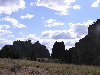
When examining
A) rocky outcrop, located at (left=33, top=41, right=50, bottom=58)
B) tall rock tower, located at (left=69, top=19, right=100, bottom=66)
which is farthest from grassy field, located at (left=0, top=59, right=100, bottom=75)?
rocky outcrop, located at (left=33, top=41, right=50, bottom=58)

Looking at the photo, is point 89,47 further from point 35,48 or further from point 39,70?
point 35,48

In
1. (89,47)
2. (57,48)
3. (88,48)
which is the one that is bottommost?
(88,48)

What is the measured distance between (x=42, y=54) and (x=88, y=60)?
11010 cm

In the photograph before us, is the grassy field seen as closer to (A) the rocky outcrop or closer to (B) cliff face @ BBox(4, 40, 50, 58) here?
(B) cliff face @ BBox(4, 40, 50, 58)

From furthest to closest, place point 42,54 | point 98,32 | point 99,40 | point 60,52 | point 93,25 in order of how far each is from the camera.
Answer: point 42,54, point 60,52, point 93,25, point 98,32, point 99,40

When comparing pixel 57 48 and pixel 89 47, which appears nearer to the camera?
pixel 89 47

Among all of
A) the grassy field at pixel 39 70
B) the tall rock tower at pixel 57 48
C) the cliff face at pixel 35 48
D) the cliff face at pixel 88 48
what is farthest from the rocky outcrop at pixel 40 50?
the grassy field at pixel 39 70

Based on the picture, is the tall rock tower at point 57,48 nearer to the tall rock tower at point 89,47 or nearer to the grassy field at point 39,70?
the tall rock tower at point 89,47

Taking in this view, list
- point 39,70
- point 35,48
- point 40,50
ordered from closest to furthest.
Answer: point 39,70 → point 35,48 → point 40,50

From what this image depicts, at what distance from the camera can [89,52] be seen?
57531 millimetres

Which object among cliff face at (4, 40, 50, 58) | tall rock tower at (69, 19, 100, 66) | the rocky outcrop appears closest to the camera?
tall rock tower at (69, 19, 100, 66)

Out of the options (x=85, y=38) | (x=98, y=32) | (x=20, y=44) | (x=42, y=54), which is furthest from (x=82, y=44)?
(x=20, y=44)

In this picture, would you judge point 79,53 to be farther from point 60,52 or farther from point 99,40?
point 60,52

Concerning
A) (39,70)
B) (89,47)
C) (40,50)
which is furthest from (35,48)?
(39,70)
